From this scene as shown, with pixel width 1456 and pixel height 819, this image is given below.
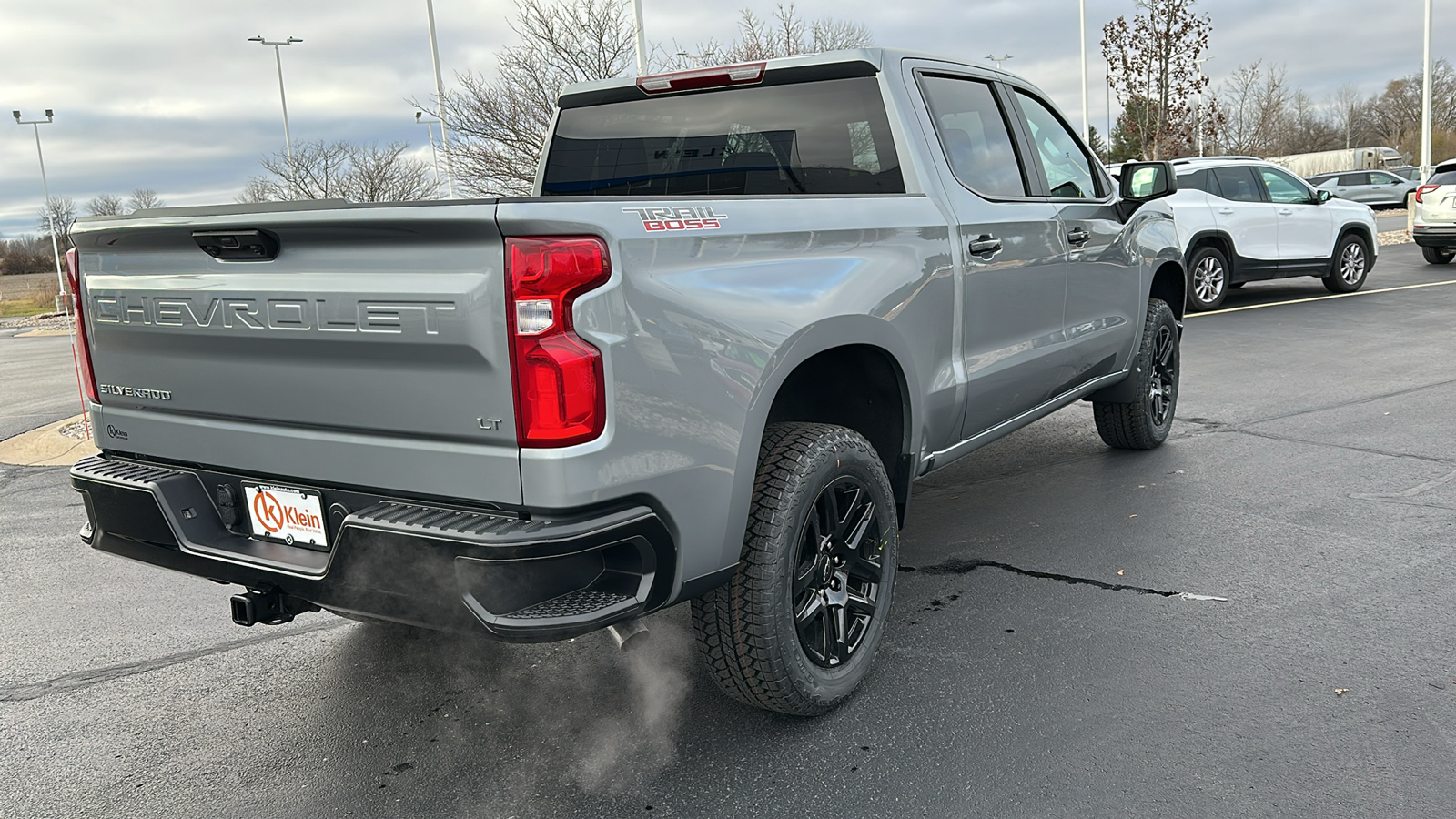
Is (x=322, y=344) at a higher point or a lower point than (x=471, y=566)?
higher

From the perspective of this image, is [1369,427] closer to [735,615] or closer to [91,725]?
[735,615]

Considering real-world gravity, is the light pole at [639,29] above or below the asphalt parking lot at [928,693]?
above

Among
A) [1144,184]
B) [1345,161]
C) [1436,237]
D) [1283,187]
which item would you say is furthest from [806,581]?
[1345,161]

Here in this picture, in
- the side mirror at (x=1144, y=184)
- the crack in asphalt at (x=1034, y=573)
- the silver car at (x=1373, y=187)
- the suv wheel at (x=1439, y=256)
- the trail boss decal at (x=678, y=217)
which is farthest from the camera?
the silver car at (x=1373, y=187)

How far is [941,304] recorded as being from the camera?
12.3ft

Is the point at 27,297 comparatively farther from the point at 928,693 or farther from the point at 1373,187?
the point at 928,693

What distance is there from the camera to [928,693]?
336cm

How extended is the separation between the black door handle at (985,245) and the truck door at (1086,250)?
29.5 inches

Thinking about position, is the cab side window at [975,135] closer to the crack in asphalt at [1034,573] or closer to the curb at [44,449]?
the crack in asphalt at [1034,573]

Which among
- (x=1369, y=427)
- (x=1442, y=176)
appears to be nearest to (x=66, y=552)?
(x=1369, y=427)

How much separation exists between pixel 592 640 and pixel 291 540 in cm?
141

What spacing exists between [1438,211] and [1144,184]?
46.7ft

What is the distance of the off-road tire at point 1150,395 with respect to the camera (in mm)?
5906

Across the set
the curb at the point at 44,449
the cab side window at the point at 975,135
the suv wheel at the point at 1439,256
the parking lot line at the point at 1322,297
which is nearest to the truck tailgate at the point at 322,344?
the cab side window at the point at 975,135
